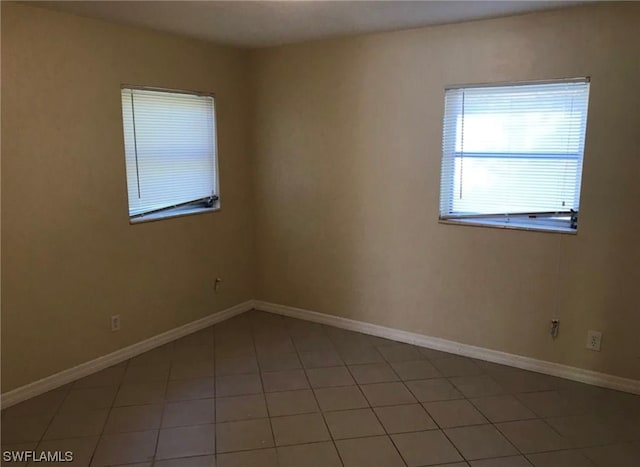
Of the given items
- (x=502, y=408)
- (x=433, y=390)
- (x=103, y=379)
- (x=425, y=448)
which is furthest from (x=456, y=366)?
(x=103, y=379)

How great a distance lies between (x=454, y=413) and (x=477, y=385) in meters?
0.41

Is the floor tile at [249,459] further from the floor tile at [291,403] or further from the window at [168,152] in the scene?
the window at [168,152]

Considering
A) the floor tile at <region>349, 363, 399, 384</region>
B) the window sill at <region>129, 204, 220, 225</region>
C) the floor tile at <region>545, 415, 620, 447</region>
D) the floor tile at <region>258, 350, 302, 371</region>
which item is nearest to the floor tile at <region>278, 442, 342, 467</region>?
the floor tile at <region>349, 363, 399, 384</region>

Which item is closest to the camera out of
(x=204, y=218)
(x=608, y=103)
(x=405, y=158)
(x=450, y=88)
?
(x=608, y=103)

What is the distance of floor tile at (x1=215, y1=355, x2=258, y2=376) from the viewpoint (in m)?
3.35

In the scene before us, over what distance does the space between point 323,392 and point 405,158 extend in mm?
1745

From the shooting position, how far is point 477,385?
3164 millimetres

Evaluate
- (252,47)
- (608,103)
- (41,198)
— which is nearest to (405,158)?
(608,103)

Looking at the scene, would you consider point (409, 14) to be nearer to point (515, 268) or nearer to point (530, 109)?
point (530, 109)

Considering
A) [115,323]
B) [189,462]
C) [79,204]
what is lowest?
[189,462]

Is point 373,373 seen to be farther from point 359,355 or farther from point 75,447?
point 75,447

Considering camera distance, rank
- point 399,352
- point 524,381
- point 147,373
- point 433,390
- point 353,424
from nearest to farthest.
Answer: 1. point 353,424
2. point 433,390
3. point 524,381
4. point 147,373
5. point 399,352

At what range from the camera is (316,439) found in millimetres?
2588

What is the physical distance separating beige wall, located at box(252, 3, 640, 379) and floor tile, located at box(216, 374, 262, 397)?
1.14 metres
